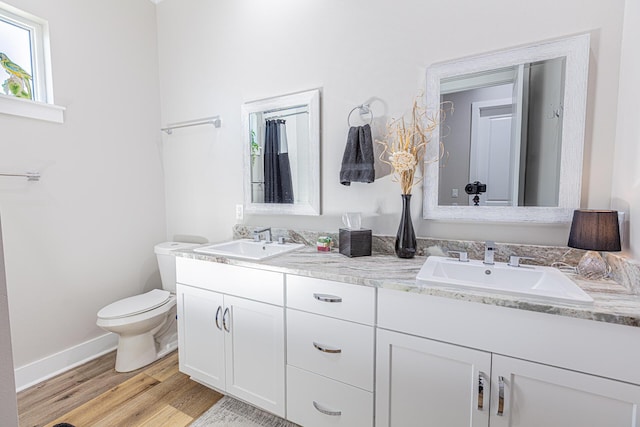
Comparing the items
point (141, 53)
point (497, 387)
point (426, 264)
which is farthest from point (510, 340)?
point (141, 53)

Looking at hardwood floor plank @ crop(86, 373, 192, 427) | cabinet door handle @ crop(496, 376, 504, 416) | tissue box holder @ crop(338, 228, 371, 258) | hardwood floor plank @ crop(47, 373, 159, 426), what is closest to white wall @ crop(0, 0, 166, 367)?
hardwood floor plank @ crop(47, 373, 159, 426)

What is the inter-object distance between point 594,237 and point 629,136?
0.41m

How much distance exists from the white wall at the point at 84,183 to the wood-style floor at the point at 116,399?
0.26 metres

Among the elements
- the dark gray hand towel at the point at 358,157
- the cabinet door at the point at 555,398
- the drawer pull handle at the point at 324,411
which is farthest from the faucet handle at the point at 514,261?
the drawer pull handle at the point at 324,411

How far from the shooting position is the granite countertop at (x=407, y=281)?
89 centimetres

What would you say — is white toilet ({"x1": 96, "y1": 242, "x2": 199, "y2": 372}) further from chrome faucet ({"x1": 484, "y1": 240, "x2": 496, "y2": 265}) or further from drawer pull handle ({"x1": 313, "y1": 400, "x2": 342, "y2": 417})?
chrome faucet ({"x1": 484, "y1": 240, "x2": 496, "y2": 265})

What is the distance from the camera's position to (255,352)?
154 cm

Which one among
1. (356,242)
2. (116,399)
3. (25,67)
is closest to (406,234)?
(356,242)

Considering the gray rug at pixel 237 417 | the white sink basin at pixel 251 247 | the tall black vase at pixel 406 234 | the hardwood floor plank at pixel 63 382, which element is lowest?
the hardwood floor plank at pixel 63 382

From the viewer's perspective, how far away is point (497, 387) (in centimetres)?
102

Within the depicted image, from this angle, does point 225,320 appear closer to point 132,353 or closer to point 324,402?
point 324,402

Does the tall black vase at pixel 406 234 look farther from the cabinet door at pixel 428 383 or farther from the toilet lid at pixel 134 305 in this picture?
the toilet lid at pixel 134 305

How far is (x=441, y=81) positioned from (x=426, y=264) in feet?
3.07

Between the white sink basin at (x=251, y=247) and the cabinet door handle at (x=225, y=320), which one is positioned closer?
the cabinet door handle at (x=225, y=320)
